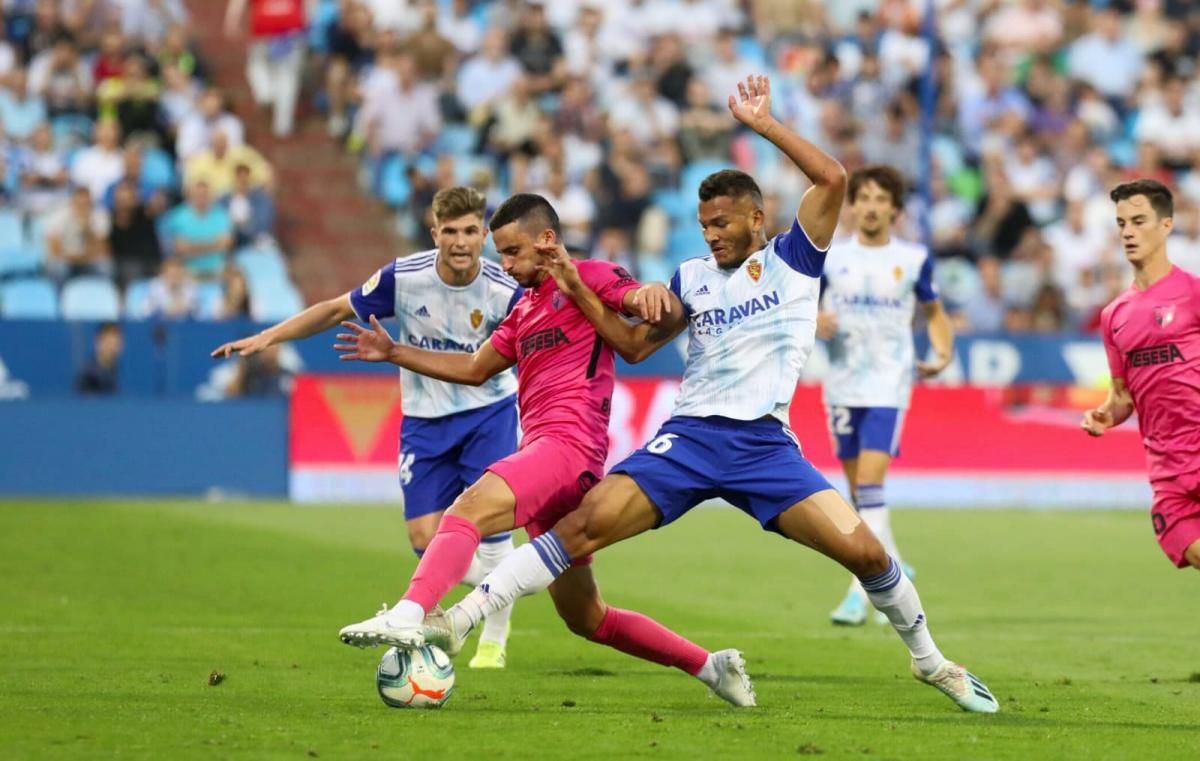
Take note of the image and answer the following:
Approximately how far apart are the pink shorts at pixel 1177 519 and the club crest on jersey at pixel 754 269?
2076mm

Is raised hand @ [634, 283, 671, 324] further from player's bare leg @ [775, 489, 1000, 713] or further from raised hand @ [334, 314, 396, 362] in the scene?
raised hand @ [334, 314, 396, 362]

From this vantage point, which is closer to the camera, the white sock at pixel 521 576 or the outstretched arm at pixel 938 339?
the white sock at pixel 521 576

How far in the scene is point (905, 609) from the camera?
841 centimetres

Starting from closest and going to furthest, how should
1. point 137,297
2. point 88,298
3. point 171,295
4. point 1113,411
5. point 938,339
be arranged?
1. point 1113,411
2. point 938,339
3. point 171,295
4. point 88,298
5. point 137,297

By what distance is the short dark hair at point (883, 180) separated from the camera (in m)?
12.7

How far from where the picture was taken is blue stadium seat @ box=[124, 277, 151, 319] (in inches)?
874

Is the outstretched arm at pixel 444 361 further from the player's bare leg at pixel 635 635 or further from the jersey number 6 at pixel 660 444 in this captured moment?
the player's bare leg at pixel 635 635

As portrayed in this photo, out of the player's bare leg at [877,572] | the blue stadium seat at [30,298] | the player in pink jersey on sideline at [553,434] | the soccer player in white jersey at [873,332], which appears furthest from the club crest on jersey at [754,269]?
the blue stadium seat at [30,298]

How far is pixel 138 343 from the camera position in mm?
20922

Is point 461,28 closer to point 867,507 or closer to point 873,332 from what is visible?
point 873,332

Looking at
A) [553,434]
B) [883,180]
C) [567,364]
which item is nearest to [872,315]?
[883,180]

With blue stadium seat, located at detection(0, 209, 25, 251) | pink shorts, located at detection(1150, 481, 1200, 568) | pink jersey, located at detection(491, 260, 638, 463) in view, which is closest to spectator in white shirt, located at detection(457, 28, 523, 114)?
blue stadium seat, located at detection(0, 209, 25, 251)

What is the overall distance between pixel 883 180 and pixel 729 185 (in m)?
4.68

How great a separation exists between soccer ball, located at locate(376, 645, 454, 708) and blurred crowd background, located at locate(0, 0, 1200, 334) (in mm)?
13996
